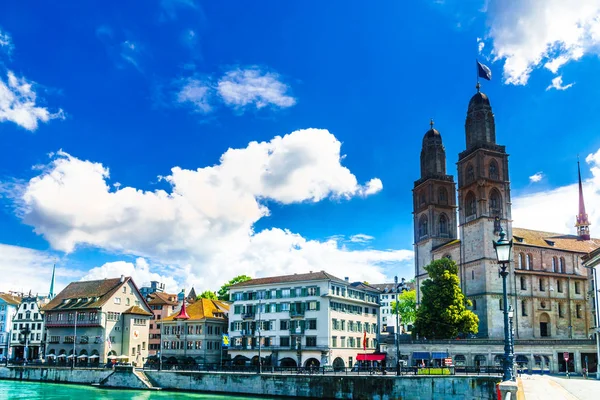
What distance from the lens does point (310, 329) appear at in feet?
248

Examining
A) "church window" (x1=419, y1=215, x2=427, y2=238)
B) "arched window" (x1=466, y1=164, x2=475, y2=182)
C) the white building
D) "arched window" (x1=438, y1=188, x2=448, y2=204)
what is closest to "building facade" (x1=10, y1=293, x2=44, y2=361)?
the white building

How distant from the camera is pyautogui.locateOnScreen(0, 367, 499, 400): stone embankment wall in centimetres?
4575

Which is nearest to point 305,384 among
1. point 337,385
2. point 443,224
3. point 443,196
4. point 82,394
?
point 337,385

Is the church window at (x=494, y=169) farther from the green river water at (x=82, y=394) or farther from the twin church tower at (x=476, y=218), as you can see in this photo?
the green river water at (x=82, y=394)

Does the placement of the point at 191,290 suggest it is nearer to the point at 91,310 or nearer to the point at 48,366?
the point at 91,310

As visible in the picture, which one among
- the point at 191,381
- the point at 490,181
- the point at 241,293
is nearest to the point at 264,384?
the point at 191,381

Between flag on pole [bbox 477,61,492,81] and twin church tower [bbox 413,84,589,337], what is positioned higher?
flag on pole [bbox 477,61,492,81]

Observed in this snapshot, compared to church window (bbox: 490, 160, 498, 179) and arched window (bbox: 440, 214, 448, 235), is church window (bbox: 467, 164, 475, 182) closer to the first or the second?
church window (bbox: 490, 160, 498, 179)

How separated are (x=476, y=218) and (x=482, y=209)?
1593 millimetres

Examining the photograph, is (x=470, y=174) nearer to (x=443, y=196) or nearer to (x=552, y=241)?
(x=443, y=196)

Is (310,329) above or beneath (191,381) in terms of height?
above

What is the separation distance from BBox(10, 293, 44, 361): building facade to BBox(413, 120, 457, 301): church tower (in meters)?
69.9

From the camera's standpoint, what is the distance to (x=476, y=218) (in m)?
83.4

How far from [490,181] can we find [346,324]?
29.7m
